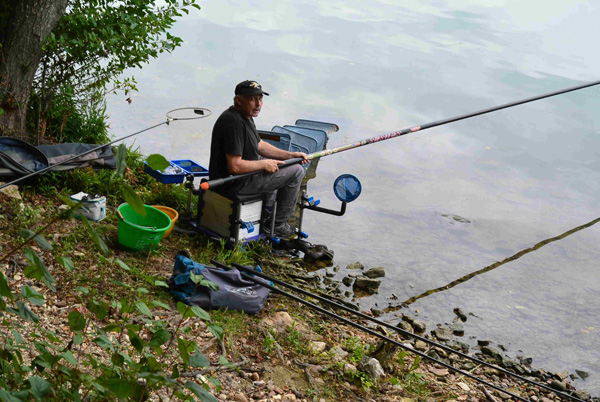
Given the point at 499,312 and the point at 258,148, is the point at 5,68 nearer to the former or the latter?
the point at 258,148

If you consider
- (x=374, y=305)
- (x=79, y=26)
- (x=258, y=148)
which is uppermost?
(x=79, y=26)

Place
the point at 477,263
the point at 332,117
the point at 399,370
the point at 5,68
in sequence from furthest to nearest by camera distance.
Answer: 1. the point at 332,117
2. the point at 477,263
3. the point at 5,68
4. the point at 399,370

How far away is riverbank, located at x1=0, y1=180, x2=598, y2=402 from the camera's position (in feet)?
11.0

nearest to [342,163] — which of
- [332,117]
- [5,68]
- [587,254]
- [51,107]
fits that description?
[332,117]

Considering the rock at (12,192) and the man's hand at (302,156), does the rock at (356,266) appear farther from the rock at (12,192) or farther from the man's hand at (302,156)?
the rock at (12,192)

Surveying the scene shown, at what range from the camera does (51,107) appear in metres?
5.51

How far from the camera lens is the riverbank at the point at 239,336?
11.0ft

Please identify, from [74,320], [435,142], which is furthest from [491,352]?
[435,142]

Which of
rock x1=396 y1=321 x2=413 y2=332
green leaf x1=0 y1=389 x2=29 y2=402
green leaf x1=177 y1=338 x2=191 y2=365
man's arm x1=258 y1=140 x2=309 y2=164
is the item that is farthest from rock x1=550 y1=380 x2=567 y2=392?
green leaf x1=0 y1=389 x2=29 y2=402

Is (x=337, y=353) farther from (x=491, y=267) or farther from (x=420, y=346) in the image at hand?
(x=491, y=267)

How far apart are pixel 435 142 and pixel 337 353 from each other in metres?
5.32

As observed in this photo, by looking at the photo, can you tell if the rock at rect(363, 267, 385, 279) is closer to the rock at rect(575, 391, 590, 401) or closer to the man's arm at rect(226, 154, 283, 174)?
the man's arm at rect(226, 154, 283, 174)

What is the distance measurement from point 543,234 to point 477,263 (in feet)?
3.98

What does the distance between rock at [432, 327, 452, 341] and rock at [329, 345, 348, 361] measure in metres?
1.10
